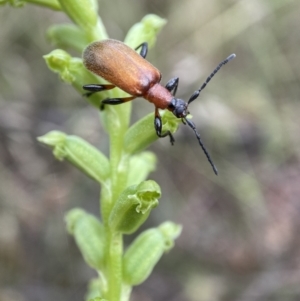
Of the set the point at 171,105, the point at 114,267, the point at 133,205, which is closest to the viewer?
the point at 133,205

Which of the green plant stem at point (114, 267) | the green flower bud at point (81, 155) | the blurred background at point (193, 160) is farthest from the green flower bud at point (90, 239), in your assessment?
the blurred background at point (193, 160)

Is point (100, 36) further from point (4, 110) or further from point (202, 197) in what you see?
point (202, 197)

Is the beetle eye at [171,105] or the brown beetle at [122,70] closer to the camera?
Result: the brown beetle at [122,70]

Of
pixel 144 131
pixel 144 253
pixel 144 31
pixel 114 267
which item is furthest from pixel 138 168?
pixel 144 31

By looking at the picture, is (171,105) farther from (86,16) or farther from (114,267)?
(114,267)

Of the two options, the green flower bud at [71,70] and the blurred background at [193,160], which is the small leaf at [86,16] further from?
the blurred background at [193,160]

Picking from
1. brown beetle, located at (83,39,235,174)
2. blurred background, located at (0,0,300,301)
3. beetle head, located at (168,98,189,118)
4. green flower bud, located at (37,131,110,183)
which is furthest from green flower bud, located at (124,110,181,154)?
blurred background, located at (0,0,300,301)
